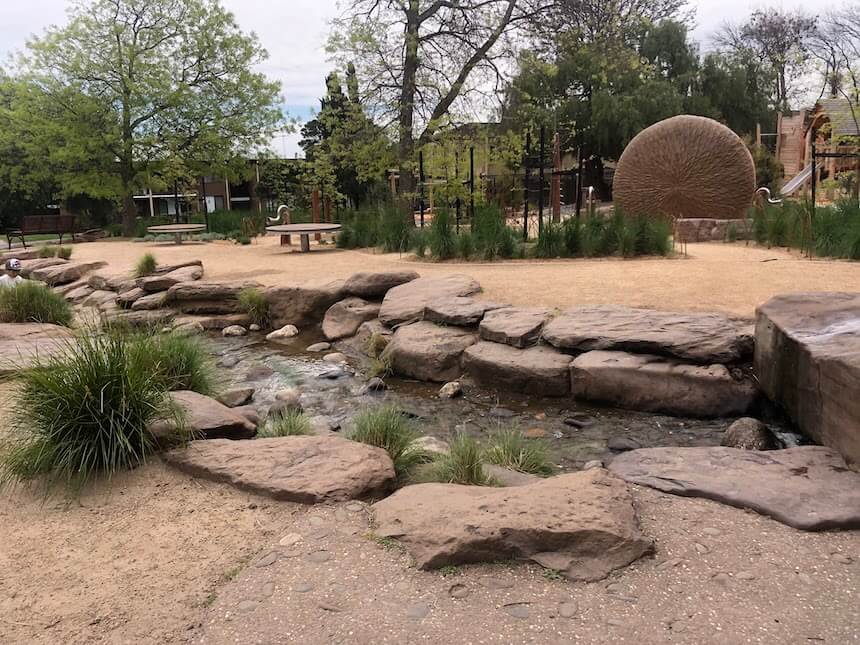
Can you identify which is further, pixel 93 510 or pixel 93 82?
pixel 93 82

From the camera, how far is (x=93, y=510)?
9.31 feet

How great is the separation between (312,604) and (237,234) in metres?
16.6

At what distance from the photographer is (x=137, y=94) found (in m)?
18.1

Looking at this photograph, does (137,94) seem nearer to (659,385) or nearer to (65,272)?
(65,272)

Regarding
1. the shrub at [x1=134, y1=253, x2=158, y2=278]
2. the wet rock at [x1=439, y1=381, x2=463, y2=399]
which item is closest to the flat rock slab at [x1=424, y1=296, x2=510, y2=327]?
the wet rock at [x1=439, y1=381, x2=463, y2=399]

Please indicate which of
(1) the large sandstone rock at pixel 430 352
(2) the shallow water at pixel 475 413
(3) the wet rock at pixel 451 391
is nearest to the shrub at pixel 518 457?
(2) the shallow water at pixel 475 413

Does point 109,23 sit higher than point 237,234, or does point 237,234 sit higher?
point 109,23

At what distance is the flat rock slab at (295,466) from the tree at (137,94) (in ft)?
55.9

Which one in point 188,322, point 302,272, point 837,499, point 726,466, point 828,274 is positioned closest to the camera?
point 837,499

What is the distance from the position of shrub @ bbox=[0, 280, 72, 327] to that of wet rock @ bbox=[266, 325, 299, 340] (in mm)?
2180

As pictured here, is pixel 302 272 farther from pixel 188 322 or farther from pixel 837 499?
pixel 837 499

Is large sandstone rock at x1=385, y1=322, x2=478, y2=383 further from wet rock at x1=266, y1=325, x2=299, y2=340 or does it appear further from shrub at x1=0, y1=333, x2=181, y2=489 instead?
shrub at x1=0, y1=333, x2=181, y2=489

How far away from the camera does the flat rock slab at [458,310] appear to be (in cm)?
624

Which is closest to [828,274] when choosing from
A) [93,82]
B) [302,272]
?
[302,272]
